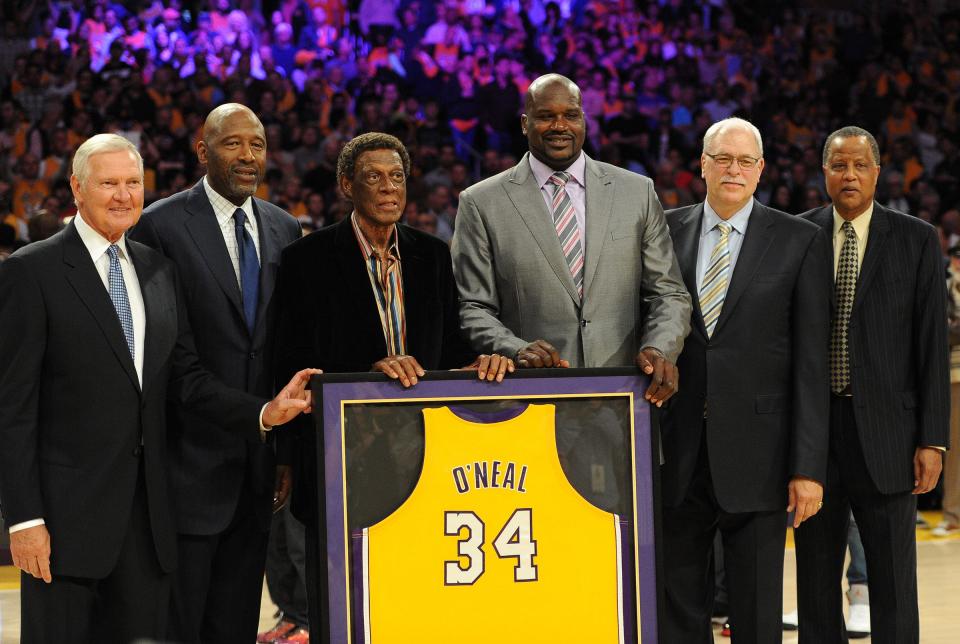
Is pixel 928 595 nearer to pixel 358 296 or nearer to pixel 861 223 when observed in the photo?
pixel 861 223

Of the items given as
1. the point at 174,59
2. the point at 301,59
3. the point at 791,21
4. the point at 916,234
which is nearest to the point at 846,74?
the point at 791,21

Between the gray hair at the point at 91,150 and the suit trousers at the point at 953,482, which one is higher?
the gray hair at the point at 91,150

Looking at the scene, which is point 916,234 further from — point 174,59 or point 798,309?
point 174,59

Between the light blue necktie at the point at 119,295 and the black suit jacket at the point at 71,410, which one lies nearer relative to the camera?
the black suit jacket at the point at 71,410

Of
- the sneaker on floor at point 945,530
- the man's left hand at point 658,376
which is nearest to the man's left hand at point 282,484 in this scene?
the man's left hand at point 658,376

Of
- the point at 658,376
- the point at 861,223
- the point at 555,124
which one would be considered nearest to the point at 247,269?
the point at 555,124

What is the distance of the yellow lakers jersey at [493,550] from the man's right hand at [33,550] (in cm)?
76

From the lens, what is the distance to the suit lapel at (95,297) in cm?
299

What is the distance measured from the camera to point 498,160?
999 centimetres

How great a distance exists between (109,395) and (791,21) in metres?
11.3

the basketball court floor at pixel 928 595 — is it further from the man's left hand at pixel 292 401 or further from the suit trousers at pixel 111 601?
the man's left hand at pixel 292 401

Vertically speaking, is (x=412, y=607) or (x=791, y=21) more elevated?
(x=791, y=21)

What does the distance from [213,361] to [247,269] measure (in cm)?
28

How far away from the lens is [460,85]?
10984 millimetres
